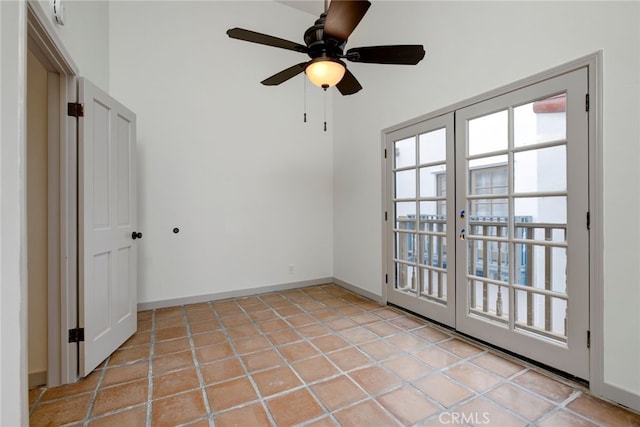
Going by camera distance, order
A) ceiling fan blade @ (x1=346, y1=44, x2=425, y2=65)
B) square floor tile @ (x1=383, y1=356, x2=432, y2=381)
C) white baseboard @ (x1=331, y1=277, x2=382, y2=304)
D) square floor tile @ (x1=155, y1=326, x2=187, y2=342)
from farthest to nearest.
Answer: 1. white baseboard @ (x1=331, y1=277, x2=382, y2=304)
2. square floor tile @ (x1=155, y1=326, x2=187, y2=342)
3. square floor tile @ (x1=383, y1=356, x2=432, y2=381)
4. ceiling fan blade @ (x1=346, y1=44, x2=425, y2=65)

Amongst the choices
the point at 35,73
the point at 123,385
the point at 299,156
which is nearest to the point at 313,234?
the point at 299,156

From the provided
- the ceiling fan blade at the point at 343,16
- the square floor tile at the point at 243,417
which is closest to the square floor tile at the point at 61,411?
the square floor tile at the point at 243,417

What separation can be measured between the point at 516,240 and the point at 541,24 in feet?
5.34

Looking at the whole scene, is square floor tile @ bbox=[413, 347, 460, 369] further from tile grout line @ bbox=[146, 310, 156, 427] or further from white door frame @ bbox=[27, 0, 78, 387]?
white door frame @ bbox=[27, 0, 78, 387]

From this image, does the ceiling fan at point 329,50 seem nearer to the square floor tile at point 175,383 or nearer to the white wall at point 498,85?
the white wall at point 498,85

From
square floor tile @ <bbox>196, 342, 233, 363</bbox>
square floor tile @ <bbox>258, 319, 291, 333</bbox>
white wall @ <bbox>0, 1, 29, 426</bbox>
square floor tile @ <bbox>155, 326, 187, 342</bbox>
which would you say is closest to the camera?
white wall @ <bbox>0, 1, 29, 426</bbox>

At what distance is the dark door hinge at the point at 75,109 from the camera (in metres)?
2.08

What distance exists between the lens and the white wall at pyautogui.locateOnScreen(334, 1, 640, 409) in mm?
1745

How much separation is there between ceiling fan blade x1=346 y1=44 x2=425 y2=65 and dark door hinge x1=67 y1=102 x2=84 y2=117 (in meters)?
2.01

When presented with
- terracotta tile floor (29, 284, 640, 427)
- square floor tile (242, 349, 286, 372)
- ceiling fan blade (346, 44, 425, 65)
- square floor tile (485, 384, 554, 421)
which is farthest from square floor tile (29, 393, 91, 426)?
ceiling fan blade (346, 44, 425, 65)

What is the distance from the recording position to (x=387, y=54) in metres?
A: 2.08

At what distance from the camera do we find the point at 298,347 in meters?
2.55

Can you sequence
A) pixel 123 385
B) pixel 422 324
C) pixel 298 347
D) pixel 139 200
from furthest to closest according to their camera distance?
pixel 139 200
pixel 422 324
pixel 298 347
pixel 123 385

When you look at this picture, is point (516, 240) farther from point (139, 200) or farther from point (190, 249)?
point (139, 200)
